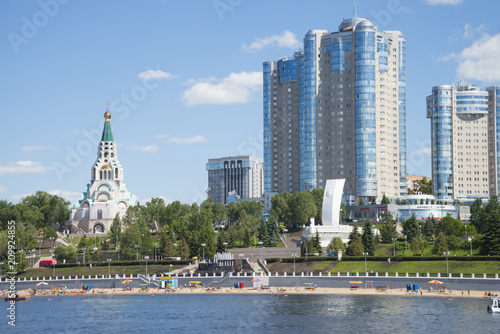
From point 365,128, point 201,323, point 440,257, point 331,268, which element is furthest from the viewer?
point 365,128

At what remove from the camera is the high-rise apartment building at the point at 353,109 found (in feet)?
602

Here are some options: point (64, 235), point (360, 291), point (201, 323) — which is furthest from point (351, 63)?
point (201, 323)

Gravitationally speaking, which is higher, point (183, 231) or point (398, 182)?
point (398, 182)

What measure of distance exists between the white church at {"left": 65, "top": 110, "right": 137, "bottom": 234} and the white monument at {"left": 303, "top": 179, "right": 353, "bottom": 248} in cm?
Result: 5712

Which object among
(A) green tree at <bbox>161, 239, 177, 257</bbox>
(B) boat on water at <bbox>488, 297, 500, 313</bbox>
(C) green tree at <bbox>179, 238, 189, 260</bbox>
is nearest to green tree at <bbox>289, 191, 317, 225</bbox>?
(C) green tree at <bbox>179, 238, 189, 260</bbox>

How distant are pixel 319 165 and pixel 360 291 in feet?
306

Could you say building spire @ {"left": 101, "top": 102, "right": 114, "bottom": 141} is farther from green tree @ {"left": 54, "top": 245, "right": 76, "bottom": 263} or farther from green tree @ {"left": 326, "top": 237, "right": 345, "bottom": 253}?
green tree @ {"left": 326, "top": 237, "right": 345, "bottom": 253}

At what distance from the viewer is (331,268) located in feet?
374

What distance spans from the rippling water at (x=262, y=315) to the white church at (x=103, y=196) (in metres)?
73.0

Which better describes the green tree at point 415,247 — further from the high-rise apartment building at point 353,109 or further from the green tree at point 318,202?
the high-rise apartment building at point 353,109

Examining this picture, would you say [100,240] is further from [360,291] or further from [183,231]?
[360,291]

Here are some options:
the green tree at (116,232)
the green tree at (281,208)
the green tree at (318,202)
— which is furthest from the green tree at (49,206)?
the green tree at (318,202)

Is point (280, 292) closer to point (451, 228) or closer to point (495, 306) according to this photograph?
point (495, 306)

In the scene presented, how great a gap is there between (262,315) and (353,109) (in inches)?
4426
